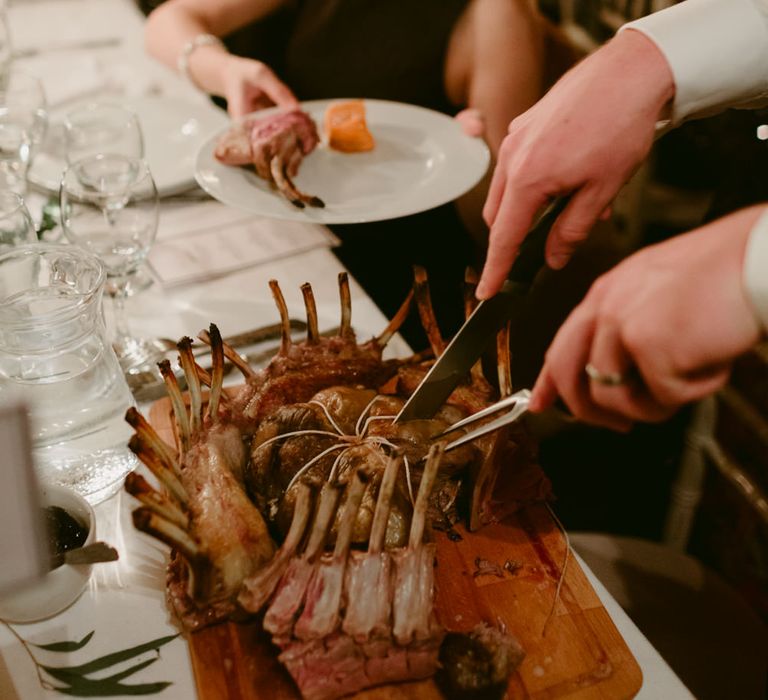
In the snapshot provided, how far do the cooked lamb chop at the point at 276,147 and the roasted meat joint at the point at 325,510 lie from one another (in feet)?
1.26

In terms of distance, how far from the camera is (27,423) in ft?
2.03

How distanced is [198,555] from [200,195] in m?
1.02

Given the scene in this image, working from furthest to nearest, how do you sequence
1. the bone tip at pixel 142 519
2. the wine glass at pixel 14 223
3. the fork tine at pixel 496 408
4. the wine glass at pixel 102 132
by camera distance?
the wine glass at pixel 102 132 → the wine glass at pixel 14 223 → the fork tine at pixel 496 408 → the bone tip at pixel 142 519

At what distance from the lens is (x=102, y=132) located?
5.34 ft

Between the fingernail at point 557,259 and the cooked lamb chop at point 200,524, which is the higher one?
the fingernail at point 557,259

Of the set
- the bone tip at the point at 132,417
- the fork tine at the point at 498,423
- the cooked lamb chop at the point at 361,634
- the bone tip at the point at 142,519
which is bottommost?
the cooked lamb chop at the point at 361,634

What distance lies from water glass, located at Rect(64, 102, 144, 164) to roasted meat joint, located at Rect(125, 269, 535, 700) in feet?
2.35

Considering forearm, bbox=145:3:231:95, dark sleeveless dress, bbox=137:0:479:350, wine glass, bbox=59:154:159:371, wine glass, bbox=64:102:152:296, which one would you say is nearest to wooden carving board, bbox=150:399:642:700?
wine glass, bbox=59:154:159:371

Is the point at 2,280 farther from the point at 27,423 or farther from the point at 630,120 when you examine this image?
the point at 630,120

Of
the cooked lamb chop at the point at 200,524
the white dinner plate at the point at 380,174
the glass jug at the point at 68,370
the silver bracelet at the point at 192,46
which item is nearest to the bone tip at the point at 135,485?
the cooked lamb chop at the point at 200,524

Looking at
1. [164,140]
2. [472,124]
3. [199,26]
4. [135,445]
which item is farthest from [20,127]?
[135,445]

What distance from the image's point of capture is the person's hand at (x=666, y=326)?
599mm

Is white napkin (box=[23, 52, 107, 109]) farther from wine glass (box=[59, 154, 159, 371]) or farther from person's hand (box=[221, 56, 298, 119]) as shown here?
wine glass (box=[59, 154, 159, 371])

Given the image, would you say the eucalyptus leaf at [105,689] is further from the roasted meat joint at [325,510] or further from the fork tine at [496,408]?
the fork tine at [496,408]
